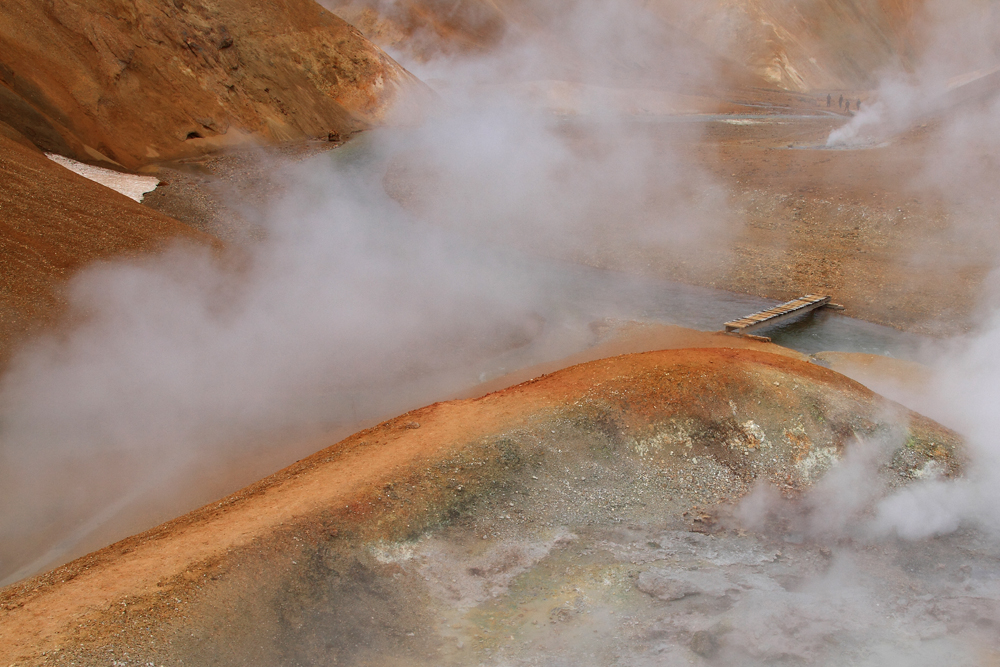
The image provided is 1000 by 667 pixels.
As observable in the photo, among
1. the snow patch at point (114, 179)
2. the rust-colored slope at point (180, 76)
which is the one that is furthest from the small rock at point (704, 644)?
the rust-colored slope at point (180, 76)

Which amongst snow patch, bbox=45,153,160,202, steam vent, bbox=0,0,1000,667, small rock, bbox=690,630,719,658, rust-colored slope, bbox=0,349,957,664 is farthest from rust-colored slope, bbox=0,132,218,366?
small rock, bbox=690,630,719,658

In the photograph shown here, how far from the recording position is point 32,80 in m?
15.9

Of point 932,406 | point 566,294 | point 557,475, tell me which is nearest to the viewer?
point 557,475

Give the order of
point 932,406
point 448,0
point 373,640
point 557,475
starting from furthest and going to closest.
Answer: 1. point 448,0
2. point 932,406
3. point 557,475
4. point 373,640

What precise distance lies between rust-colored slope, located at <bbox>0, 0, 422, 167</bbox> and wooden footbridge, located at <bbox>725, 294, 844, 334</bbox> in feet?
45.5

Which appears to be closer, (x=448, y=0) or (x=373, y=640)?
(x=373, y=640)

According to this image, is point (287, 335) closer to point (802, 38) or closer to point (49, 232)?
point (49, 232)

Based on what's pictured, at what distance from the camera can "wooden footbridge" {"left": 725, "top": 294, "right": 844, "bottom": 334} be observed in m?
12.2

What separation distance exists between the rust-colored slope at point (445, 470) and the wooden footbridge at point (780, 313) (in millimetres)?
3477

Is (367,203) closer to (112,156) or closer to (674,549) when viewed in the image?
(112,156)

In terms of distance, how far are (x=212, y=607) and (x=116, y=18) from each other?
18.3m

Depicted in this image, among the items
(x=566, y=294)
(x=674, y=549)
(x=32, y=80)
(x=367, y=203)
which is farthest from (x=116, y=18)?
(x=674, y=549)

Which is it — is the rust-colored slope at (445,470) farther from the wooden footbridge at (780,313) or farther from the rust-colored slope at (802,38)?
the rust-colored slope at (802,38)

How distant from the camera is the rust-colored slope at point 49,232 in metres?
9.24
